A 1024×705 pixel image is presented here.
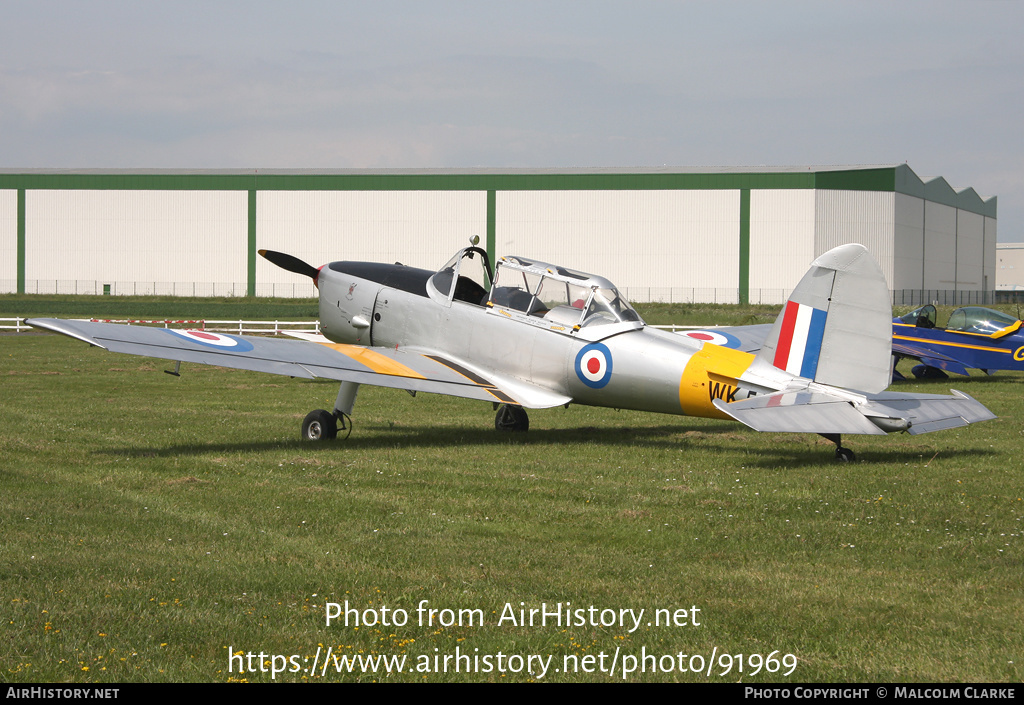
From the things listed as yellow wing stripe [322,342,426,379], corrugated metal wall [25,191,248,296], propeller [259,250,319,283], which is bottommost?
yellow wing stripe [322,342,426,379]

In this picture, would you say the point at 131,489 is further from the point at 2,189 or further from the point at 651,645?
the point at 2,189

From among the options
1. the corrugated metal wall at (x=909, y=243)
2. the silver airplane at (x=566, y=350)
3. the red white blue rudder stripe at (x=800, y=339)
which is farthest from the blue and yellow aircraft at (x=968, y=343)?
the corrugated metal wall at (x=909, y=243)

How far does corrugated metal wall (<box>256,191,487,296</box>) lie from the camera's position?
183 feet

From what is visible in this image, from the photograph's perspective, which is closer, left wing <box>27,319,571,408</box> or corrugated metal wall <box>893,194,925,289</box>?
left wing <box>27,319,571,408</box>

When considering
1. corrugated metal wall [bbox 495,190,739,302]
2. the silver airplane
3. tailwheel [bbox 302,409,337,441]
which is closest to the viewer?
the silver airplane

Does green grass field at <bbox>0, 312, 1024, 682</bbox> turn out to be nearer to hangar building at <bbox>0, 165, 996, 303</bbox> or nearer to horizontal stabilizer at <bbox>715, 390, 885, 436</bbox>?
horizontal stabilizer at <bbox>715, 390, 885, 436</bbox>

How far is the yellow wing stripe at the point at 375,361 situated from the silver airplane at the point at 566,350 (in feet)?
0.08

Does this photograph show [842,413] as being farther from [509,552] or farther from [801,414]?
[509,552]

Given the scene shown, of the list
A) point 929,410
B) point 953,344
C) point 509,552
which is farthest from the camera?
point 953,344

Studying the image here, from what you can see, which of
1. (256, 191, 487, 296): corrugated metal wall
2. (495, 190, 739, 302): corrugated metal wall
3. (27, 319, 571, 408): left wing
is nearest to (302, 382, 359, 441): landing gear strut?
(27, 319, 571, 408): left wing

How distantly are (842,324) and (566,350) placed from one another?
331cm

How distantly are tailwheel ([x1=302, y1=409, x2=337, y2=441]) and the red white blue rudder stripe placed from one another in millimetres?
5563

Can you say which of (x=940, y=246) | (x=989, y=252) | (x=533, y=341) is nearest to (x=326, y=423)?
(x=533, y=341)

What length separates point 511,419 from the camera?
13.8m
